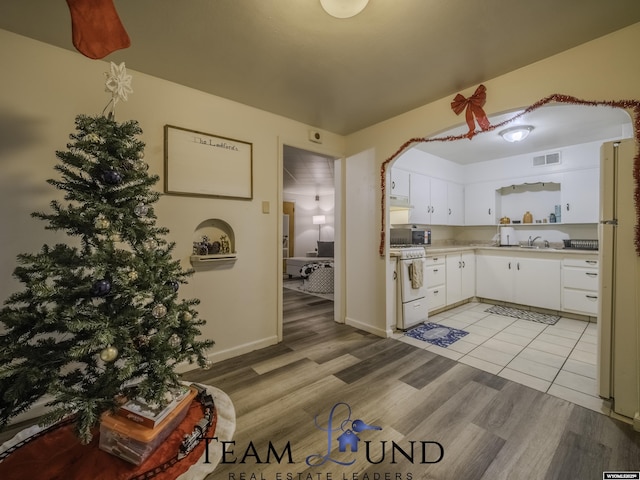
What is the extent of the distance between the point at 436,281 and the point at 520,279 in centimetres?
137

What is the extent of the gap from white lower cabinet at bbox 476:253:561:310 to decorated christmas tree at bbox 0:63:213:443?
4.34 m

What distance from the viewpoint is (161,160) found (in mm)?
2148

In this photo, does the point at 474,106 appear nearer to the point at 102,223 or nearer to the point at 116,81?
the point at 116,81

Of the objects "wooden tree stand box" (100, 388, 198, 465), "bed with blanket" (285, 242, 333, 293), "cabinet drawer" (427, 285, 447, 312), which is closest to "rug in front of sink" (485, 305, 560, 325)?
"cabinet drawer" (427, 285, 447, 312)

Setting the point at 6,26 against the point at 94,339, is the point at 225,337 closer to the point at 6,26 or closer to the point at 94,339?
the point at 94,339

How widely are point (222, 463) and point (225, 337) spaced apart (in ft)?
3.96

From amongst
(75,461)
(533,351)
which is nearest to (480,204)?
(533,351)

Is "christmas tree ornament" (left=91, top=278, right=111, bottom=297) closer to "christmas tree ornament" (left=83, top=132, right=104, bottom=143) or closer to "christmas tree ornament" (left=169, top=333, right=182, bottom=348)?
"christmas tree ornament" (left=169, top=333, right=182, bottom=348)

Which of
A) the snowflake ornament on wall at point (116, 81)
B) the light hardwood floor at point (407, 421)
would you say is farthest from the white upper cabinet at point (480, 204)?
the snowflake ornament on wall at point (116, 81)

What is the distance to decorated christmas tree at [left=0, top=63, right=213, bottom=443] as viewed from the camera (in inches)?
45.9

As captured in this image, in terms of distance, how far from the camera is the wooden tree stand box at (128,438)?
1271 millimetres

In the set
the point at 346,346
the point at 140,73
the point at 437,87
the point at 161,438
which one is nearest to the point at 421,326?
the point at 346,346

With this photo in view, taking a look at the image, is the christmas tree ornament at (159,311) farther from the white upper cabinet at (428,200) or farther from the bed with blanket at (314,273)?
the bed with blanket at (314,273)

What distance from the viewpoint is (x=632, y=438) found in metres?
1.49
